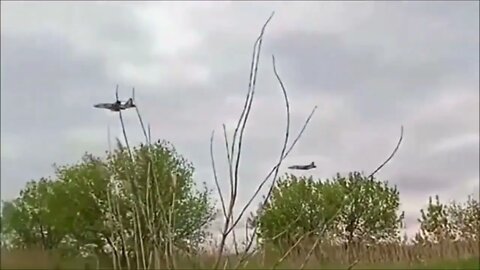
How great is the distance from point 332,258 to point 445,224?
11.4ft

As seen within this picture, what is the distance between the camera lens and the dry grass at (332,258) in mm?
1548

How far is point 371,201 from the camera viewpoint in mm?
2363

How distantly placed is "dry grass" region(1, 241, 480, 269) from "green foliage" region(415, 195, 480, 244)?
11 centimetres

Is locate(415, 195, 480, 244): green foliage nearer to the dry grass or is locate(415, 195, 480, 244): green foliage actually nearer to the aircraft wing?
the dry grass

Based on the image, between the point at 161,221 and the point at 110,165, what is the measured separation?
0.68 feet

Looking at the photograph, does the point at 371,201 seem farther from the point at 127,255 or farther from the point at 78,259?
the point at 78,259

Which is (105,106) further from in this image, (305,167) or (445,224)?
(445,224)

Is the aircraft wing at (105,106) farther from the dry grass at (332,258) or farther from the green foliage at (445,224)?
the green foliage at (445,224)

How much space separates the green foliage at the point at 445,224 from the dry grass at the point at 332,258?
0.38 ft

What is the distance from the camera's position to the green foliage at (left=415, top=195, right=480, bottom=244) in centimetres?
584

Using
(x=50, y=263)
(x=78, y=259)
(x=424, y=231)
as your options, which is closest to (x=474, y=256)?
(x=424, y=231)

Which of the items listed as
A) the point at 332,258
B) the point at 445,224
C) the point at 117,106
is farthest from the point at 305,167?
the point at 445,224

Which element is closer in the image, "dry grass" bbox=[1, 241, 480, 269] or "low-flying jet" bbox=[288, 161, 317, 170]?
"low-flying jet" bbox=[288, 161, 317, 170]

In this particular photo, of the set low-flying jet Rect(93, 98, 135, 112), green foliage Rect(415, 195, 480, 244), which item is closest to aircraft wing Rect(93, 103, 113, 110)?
low-flying jet Rect(93, 98, 135, 112)
